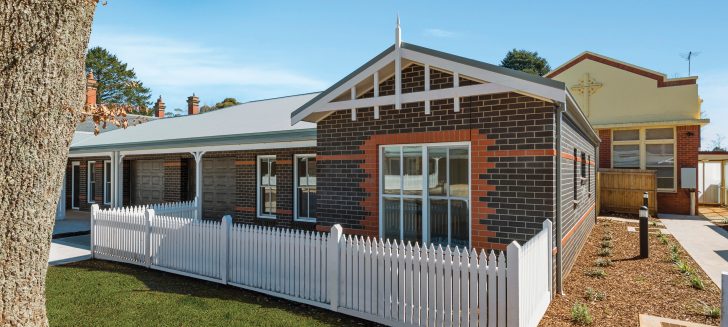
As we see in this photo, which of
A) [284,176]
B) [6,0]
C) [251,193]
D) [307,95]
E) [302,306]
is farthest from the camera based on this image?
[307,95]

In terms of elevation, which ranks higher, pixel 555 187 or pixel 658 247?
pixel 555 187

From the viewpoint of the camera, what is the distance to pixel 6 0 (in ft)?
7.63

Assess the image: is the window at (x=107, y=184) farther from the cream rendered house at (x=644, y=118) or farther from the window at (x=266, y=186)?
the cream rendered house at (x=644, y=118)

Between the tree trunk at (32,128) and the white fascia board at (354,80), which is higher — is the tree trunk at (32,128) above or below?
Result: below

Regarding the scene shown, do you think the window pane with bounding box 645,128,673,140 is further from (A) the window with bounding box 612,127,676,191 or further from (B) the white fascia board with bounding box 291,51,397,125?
(B) the white fascia board with bounding box 291,51,397,125

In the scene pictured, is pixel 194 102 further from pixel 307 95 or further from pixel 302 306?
A: pixel 302 306

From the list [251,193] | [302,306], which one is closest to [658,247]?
[302,306]

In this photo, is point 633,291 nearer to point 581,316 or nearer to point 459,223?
point 581,316

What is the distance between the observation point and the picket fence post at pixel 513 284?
15.1 feet

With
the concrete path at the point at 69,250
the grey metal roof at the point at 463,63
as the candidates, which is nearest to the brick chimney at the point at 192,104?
the concrete path at the point at 69,250

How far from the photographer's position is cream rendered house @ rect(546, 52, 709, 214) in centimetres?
1762

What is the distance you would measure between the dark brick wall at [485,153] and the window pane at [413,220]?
0.52 metres

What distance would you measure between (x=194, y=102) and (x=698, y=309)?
23.2m

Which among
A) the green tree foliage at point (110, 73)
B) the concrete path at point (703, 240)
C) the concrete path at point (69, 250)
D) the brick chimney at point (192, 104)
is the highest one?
the green tree foliage at point (110, 73)
